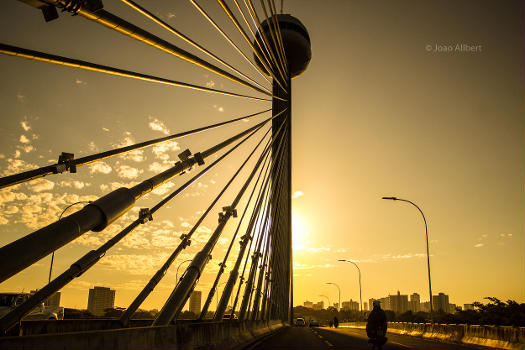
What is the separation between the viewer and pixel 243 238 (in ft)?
48.8

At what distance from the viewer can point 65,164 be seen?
18.7ft

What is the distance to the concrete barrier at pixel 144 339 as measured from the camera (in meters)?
3.77

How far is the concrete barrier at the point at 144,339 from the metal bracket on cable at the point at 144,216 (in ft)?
7.19

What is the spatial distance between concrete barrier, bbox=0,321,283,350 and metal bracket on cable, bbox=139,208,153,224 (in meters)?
2.19

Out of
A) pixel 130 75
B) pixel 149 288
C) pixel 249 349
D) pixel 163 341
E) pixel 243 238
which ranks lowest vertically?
pixel 249 349

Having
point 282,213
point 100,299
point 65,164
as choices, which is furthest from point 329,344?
point 100,299

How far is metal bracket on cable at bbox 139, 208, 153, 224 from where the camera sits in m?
8.04

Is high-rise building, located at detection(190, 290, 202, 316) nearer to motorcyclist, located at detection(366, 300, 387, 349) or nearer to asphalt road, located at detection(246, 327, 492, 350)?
asphalt road, located at detection(246, 327, 492, 350)

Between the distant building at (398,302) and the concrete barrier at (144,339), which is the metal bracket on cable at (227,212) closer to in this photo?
the concrete barrier at (144,339)

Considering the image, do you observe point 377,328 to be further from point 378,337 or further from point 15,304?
point 15,304

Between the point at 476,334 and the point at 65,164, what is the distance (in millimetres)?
16873

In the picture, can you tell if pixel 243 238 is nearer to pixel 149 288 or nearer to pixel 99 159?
pixel 149 288

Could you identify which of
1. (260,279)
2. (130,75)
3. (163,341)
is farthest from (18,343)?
(260,279)

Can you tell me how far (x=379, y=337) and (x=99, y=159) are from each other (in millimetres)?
8097
